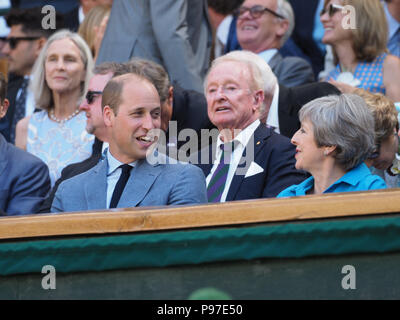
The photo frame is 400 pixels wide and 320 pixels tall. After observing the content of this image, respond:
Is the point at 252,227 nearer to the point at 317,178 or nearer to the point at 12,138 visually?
the point at 317,178

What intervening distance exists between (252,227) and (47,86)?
299 centimetres

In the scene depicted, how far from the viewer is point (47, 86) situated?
5727mm

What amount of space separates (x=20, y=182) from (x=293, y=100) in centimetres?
155

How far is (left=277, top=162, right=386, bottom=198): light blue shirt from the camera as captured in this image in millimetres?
3748

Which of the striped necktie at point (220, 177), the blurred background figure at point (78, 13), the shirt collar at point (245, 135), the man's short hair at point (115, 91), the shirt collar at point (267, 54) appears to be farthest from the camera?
the blurred background figure at point (78, 13)

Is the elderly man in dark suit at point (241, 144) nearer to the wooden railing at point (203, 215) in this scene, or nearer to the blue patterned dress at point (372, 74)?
the blue patterned dress at point (372, 74)

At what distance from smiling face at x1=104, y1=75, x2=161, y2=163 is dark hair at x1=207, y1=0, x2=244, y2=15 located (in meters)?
2.85

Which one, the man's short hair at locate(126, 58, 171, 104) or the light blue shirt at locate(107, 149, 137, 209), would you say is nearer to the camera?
the light blue shirt at locate(107, 149, 137, 209)

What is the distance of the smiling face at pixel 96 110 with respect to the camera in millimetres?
4996

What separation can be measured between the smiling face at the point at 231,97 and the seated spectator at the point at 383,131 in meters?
0.63

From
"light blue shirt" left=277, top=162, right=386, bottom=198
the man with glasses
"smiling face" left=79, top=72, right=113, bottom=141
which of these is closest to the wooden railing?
"light blue shirt" left=277, top=162, right=386, bottom=198

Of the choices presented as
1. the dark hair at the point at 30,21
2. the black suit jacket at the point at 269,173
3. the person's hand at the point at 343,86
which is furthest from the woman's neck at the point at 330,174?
the dark hair at the point at 30,21

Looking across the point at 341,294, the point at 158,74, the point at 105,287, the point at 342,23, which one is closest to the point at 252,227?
the point at 341,294

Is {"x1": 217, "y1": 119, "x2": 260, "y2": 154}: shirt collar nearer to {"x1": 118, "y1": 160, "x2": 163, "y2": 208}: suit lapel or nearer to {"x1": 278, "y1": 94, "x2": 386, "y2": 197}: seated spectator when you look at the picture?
{"x1": 278, "y1": 94, "x2": 386, "y2": 197}: seated spectator
